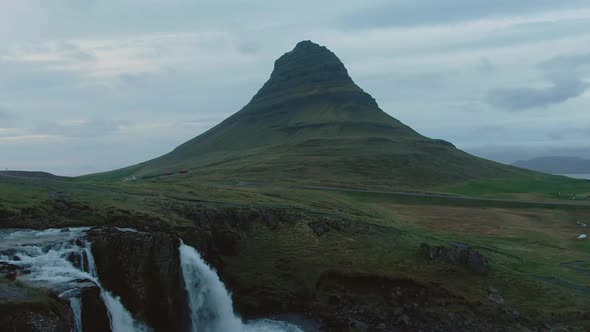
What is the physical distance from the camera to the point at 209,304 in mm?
51625

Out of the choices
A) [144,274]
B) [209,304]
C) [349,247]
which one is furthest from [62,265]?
[349,247]

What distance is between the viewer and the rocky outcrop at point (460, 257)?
63.6 metres

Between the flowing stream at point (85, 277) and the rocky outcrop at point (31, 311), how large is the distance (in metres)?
1.57

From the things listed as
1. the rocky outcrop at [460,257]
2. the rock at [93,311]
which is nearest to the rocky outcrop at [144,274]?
the rock at [93,311]

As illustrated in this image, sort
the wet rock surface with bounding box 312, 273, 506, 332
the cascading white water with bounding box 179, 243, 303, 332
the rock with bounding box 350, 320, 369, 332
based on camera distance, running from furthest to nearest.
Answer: the wet rock surface with bounding box 312, 273, 506, 332 → the rock with bounding box 350, 320, 369, 332 → the cascading white water with bounding box 179, 243, 303, 332

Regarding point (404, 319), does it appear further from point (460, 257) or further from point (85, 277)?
point (85, 277)

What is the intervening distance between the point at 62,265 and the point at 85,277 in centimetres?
336

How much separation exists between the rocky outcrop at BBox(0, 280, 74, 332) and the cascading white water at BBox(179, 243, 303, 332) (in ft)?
61.3

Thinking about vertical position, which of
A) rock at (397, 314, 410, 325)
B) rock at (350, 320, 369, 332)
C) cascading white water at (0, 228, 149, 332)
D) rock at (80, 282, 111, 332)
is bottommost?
rock at (350, 320, 369, 332)

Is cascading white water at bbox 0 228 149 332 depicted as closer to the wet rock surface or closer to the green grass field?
the green grass field

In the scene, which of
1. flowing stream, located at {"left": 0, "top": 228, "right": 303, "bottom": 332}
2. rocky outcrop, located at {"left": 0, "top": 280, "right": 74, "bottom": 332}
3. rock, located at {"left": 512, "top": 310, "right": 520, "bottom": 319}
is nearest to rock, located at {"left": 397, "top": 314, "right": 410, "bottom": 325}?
flowing stream, located at {"left": 0, "top": 228, "right": 303, "bottom": 332}

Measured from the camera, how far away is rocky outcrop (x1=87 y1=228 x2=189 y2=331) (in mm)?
43531

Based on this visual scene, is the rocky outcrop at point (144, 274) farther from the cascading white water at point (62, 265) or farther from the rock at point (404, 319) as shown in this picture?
the rock at point (404, 319)

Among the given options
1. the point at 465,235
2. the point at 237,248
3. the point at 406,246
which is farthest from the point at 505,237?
the point at 237,248
